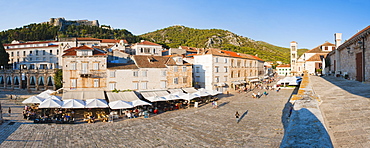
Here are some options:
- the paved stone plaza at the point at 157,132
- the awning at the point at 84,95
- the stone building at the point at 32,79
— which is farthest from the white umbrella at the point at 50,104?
the stone building at the point at 32,79

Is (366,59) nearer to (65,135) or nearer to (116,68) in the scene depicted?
(65,135)

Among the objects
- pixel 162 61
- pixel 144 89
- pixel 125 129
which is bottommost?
pixel 125 129

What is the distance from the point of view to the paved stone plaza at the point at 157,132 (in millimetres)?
14812

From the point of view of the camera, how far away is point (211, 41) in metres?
144

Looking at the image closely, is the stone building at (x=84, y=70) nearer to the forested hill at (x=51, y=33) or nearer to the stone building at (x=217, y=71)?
the stone building at (x=217, y=71)

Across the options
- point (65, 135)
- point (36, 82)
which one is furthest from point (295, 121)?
point (36, 82)

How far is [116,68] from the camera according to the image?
30641mm

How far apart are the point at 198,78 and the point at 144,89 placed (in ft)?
49.5

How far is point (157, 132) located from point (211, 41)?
429ft

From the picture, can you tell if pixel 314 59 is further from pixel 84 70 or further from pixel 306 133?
pixel 306 133

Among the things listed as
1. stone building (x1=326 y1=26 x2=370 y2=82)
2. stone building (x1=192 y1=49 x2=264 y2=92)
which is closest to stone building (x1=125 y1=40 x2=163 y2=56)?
stone building (x1=192 y1=49 x2=264 y2=92)

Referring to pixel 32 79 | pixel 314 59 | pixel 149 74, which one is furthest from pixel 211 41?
pixel 149 74

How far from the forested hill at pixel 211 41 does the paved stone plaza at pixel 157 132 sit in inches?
4172

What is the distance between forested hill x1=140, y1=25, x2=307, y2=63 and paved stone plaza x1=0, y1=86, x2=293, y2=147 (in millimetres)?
105972
